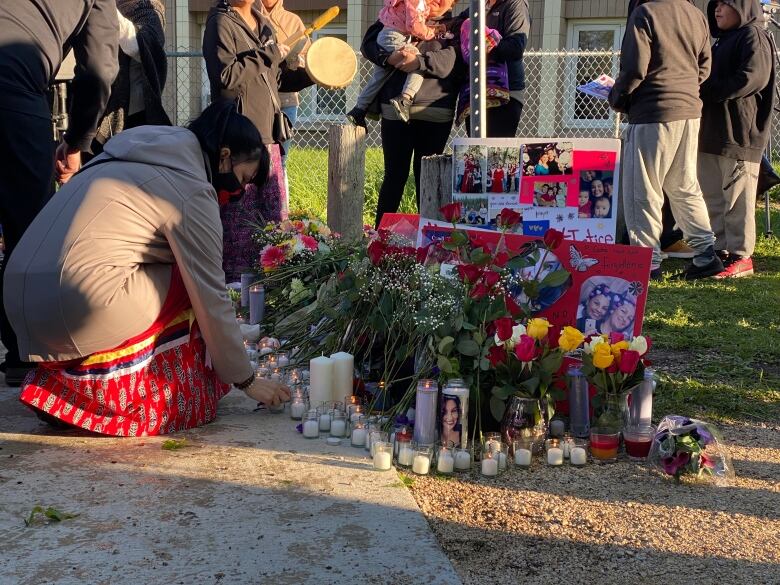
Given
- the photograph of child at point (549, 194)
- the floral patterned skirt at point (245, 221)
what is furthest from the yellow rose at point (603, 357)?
the floral patterned skirt at point (245, 221)

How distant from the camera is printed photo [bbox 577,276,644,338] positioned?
3.69 meters

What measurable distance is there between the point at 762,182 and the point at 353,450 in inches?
211

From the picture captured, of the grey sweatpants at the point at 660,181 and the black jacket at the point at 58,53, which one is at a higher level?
the black jacket at the point at 58,53

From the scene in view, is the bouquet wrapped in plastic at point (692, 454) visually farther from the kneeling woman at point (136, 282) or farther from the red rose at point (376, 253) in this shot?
the kneeling woman at point (136, 282)

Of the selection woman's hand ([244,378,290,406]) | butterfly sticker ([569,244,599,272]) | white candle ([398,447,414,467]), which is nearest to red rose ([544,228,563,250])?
butterfly sticker ([569,244,599,272])

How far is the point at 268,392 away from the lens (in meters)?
3.52

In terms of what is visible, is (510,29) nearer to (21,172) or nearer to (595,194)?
(595,194)

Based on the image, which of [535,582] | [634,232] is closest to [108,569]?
[535,582]

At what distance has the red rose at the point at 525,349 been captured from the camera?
325 cm

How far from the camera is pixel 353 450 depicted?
130 inches

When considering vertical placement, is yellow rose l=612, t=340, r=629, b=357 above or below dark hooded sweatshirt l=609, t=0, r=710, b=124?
below

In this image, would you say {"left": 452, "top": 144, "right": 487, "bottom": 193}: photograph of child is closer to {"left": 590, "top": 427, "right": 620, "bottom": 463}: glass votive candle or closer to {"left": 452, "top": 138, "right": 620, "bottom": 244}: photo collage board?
{"left": 452, "top": 138, "right": 620, "bottom": 244}: photo collage board

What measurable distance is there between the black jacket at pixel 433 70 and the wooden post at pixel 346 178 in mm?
393

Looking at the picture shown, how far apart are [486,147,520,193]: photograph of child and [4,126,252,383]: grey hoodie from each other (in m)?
1.68
